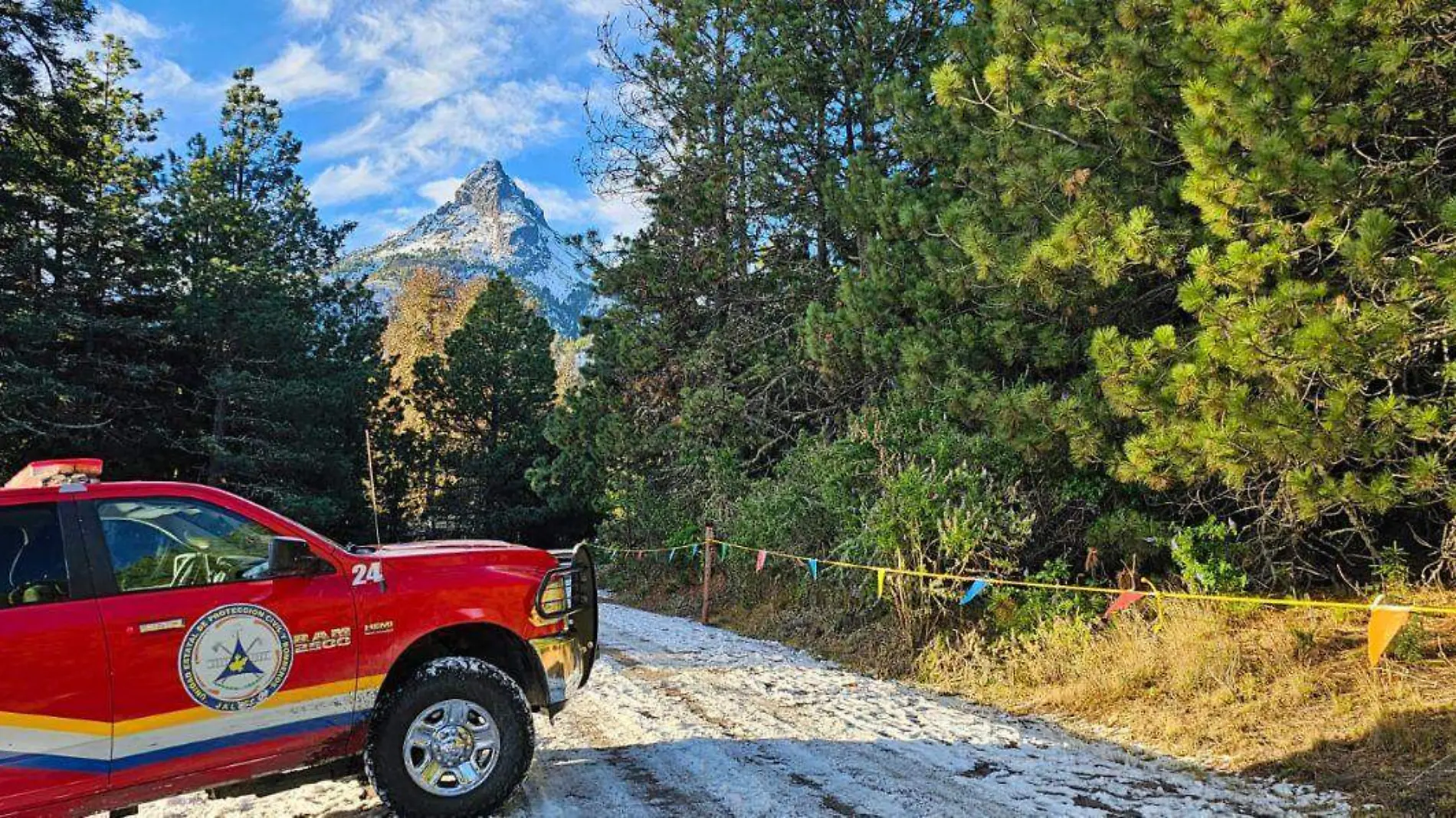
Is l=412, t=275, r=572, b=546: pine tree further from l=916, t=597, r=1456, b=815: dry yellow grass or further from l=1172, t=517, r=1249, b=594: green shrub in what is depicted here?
l=1172, t=517, r=1249, b=594: green shrub

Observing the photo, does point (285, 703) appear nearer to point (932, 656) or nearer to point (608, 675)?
point (608, 675)

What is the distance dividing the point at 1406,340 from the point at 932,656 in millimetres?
4533

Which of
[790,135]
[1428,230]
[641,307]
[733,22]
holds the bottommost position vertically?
[1428,230]

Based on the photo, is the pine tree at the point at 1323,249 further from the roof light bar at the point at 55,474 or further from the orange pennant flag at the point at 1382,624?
the roof light bar at the point at 55,474

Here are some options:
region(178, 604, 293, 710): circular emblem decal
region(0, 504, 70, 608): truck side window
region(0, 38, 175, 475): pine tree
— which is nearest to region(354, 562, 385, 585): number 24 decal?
region(178, 604, 293, 710): circular emblem decal

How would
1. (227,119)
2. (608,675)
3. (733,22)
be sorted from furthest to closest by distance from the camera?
(227,119) < (733,22) < (608,675)

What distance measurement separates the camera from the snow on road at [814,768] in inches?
174

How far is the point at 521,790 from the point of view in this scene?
15.4 feet

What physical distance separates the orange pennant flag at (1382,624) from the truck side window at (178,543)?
6.02 m

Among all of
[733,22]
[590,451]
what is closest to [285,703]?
[733,22]

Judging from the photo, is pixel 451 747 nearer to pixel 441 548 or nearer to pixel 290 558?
pixel 441 548

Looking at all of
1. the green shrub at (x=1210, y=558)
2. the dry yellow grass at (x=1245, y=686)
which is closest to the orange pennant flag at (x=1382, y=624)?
the dry yellow grass at (x=1245, y=686)

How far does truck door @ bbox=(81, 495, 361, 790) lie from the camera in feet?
11.8

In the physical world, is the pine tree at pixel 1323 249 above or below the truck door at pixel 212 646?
above
